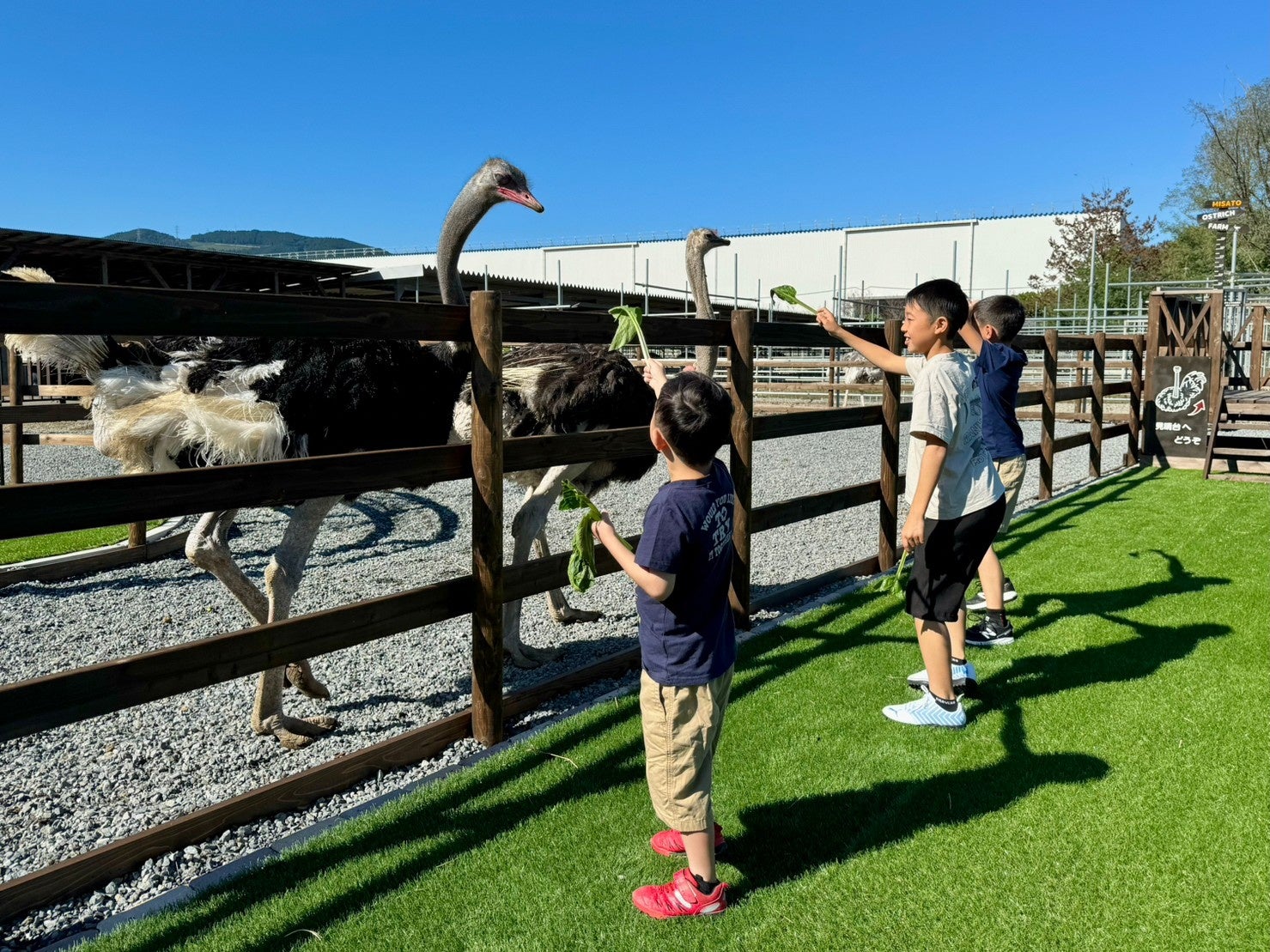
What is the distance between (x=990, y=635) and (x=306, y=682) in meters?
3.20

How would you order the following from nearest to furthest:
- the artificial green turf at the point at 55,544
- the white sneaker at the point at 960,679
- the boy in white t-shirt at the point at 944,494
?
the boy in white t-shirt at the point at 944,494 < the white sneaker at the point at 960,679 < the artificial green turf at the point at 55,544

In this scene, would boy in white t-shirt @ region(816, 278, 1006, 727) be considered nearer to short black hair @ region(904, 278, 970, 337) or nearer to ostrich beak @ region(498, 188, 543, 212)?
short black hair @ region(904, 278, 970, 337)

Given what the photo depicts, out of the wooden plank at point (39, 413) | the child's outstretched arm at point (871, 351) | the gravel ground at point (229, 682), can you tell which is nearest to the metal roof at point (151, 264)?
the wooden plank at point (39, 413)

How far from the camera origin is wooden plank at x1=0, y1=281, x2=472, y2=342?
2.54 metres

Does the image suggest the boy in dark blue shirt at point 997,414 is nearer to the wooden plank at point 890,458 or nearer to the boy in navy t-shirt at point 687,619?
the wooden plank at point 890,458

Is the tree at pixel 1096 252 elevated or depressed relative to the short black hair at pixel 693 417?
elevated

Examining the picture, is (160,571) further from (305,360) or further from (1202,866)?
(1202,866)

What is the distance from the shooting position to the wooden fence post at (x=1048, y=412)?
Answer: 8836 millimetres

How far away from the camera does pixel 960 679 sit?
4.14m

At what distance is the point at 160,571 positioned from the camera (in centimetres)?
682

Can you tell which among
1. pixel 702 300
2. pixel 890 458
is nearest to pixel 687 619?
pixel 702 300

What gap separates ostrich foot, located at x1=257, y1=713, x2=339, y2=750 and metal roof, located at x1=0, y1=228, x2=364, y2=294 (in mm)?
12396

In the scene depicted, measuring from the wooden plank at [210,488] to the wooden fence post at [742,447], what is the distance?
1.73m

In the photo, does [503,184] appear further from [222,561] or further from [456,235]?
[222,561]
